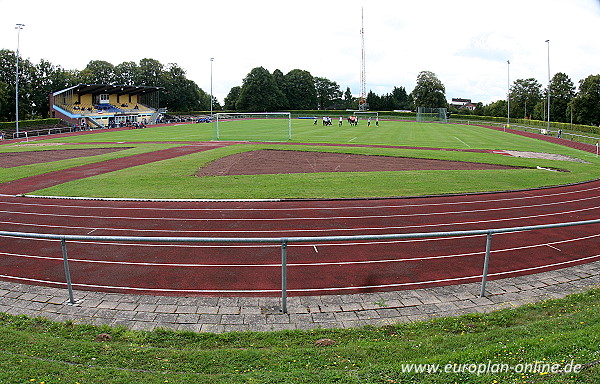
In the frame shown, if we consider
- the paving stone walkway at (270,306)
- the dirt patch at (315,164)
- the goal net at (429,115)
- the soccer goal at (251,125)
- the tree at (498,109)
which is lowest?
the paving stone walkway at (270,306)

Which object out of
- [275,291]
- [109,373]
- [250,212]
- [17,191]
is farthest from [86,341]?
[17,191]

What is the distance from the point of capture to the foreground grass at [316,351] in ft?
16.3

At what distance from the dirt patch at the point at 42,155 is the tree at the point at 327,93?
11466 cm

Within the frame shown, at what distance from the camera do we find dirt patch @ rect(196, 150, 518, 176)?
25969 millimetres

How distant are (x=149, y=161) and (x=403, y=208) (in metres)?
19.9

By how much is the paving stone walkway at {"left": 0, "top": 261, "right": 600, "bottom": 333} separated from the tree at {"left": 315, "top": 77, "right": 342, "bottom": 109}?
465 feet

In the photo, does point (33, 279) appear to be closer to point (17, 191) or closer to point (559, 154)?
point (17, 191)

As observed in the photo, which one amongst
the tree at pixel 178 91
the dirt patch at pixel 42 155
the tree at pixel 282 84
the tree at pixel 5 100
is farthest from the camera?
the tree at pixel 282 84

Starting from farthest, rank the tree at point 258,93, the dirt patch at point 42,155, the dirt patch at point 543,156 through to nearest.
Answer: the tree at point 258,93, the dirt patch at point 543,156, the dirt patch at point 42,155

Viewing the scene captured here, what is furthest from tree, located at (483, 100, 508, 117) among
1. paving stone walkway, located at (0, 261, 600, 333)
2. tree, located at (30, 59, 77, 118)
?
paving stone walkway, located at (0, 261, 600, 333)

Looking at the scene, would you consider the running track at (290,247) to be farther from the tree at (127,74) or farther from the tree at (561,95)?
the tree at (127,74)

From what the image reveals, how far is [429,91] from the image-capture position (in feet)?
414

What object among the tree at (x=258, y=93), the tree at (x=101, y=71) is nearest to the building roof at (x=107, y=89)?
the tree at (x=101, y=71)

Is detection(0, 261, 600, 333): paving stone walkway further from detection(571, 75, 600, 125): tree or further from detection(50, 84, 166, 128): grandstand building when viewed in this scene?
detection(571, 75, 600, 125): tree
